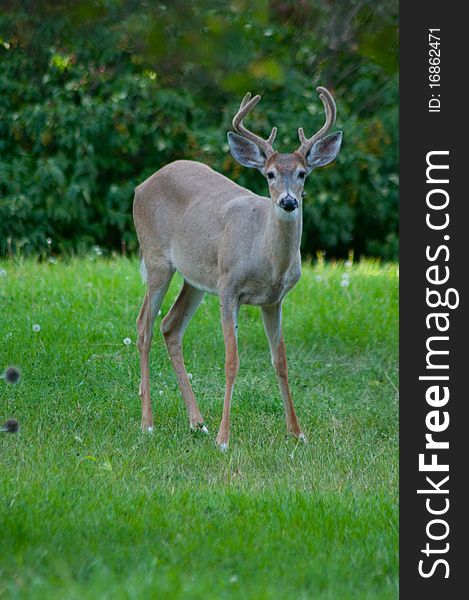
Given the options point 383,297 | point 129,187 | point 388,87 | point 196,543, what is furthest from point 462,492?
point 388,87

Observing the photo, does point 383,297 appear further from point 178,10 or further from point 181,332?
point 178,10

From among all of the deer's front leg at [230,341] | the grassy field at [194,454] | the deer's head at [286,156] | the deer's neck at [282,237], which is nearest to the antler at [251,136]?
the deer's head at [286,156]

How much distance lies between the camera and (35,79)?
10.8 meters

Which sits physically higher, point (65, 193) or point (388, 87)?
point (388, 87)

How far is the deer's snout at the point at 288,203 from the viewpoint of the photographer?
20.1 ft

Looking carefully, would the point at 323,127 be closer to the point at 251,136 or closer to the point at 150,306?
the point at 251,136

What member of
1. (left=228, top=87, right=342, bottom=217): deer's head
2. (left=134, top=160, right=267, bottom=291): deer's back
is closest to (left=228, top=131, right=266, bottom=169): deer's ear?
(left=228, top=87, right=342, bottom=217): deer's head

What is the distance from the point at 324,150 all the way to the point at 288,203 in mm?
701

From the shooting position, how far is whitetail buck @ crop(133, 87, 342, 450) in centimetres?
650

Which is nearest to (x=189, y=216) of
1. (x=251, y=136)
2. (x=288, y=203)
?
(x=251, y=136)

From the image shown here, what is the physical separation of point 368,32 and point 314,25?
32.6 inches

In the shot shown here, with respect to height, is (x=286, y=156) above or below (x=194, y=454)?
above

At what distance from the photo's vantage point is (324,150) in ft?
22.0

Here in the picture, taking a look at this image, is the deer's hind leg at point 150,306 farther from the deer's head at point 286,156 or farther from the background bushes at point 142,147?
the background bushes at point 142,147
